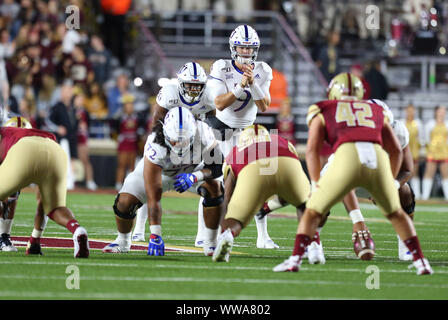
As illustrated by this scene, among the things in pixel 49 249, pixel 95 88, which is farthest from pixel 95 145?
pixel 49 249

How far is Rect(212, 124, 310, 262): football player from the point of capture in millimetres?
7070

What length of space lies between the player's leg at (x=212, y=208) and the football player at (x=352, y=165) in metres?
1.34

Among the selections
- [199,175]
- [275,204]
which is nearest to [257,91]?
[275,204]

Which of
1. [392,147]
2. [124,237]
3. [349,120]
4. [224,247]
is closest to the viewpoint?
[349,120]

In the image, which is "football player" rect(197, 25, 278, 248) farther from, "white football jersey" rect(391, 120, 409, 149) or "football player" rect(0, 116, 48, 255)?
"football player" rect(0, 116, 48, 255)

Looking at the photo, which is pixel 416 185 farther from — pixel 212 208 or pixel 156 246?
pixel 156 246

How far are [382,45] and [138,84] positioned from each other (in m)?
5.73

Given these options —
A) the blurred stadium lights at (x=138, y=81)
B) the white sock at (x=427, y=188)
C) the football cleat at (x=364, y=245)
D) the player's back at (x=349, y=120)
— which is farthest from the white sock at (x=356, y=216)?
the blurred stadium lights at (x=138, y=81)

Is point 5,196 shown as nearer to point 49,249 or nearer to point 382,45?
point 49,249

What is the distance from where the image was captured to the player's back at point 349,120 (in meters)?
6.61

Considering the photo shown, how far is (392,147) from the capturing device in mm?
6887

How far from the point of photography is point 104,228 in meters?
10.4

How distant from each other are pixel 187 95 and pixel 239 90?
516mm

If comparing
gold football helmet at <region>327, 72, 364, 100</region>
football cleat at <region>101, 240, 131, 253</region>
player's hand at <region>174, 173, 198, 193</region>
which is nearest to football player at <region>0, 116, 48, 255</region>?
football cleat at <region>101, 240, 131, 253</region>
